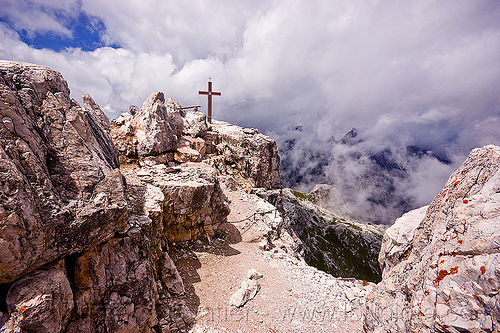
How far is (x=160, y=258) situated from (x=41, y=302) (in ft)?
18.6

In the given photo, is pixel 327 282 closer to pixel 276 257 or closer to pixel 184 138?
pixel 276 257

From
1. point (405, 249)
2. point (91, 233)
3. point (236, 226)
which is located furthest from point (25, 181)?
point (236, 226)

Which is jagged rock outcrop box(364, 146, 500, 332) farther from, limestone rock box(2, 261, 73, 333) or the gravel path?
limestone rock box(2, 261, 73, 333)

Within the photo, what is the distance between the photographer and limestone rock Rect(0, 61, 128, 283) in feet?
17.2

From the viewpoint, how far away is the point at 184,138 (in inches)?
1245

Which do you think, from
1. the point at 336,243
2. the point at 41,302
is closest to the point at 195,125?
the point at 41,302

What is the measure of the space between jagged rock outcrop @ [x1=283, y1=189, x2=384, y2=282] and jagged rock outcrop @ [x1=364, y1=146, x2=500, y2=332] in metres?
82.5

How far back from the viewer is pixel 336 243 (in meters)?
101

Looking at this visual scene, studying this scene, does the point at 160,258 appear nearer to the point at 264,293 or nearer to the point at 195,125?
the point at 264,293

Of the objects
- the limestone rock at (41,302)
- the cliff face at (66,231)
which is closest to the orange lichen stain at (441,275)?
the cliff face at (66,231)

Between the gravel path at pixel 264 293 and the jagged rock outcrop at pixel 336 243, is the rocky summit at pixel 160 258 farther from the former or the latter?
the jagged rock outcrop at pixel 336 243

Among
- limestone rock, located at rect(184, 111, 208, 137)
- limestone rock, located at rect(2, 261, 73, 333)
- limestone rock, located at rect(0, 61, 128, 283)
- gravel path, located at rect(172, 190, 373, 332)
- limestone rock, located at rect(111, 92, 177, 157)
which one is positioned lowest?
gravel path, located at rect(172, 190, 373, 332)

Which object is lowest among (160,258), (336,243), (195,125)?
(336,243)


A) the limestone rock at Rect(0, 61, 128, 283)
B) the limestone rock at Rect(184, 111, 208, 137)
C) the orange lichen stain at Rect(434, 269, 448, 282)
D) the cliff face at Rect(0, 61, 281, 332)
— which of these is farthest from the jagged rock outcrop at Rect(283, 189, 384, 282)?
the limestone rock at Rect(0, 61, 128, 283)
